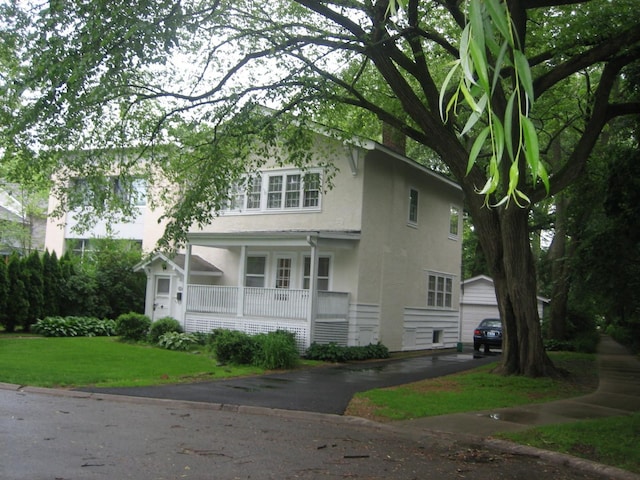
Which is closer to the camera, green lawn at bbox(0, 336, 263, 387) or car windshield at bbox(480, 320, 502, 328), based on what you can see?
green lawn at bbox(0, 336, 263, 387)

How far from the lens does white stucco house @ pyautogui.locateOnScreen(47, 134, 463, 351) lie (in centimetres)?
1992

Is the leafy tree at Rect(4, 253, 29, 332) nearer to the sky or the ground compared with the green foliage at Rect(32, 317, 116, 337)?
nearer to the sky

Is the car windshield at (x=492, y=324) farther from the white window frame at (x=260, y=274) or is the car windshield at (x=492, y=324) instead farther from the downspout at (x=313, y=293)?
the downspout at (x=313, y=293)

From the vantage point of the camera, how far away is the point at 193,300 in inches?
861

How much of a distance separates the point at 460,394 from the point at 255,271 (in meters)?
12.1

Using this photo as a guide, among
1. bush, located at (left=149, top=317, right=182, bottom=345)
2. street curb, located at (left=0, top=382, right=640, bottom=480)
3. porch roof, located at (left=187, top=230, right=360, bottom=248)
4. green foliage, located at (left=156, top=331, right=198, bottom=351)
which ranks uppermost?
porch roof, located at (left=187, top=230, right=360, bottom=248)

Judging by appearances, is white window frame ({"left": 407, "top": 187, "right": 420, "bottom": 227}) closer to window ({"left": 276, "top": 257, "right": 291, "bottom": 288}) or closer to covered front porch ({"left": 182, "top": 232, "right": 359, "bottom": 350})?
covered front porch ({"left": 182, "top": 232, "right": 359, "bottom": 350})

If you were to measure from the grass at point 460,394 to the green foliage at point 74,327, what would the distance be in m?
13.5

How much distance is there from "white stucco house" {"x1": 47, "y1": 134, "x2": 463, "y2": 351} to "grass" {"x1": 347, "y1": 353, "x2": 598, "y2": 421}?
6.18 metres

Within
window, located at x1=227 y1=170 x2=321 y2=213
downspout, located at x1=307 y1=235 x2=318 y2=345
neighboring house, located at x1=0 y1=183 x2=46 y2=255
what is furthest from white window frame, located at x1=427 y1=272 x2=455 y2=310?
neighboring house, located at x1=0 y1=183 x2=46 y2=255

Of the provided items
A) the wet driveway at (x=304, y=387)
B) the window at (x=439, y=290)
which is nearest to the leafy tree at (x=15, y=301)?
the wet driveway at (x=304, y=387)

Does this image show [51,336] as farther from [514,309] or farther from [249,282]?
[514,309]

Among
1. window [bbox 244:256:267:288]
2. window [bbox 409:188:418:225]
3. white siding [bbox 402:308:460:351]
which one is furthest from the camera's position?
window [bbox 409:188:418:225]

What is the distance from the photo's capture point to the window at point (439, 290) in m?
25.5
